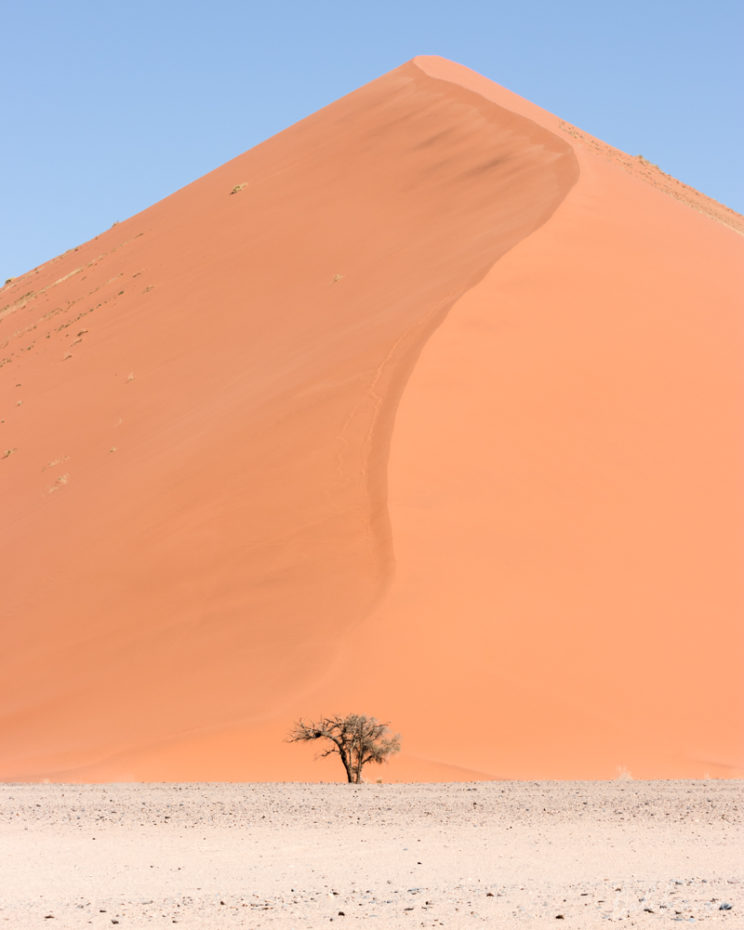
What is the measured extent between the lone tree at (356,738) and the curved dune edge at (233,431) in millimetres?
554

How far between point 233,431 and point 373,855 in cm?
1003

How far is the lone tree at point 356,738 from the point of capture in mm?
11438

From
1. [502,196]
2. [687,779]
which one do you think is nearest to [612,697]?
[687,779]

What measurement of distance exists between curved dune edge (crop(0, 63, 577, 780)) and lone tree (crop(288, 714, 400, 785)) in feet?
1.82

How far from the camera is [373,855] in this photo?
8.07 m

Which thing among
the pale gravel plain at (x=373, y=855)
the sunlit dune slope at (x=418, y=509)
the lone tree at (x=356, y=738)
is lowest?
the pale gravel plain at (x=373, y=855)

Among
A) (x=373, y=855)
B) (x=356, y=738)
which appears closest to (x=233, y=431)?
(x=356, y=738)

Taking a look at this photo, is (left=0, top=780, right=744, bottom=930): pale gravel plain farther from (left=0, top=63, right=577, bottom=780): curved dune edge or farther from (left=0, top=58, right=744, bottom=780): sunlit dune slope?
(left=0, top=63, right=577, bottom=780): curved dune edge

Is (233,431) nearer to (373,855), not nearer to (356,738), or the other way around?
(356,738)

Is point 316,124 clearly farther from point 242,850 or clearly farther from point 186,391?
point 242,850

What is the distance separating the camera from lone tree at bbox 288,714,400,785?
450 inches

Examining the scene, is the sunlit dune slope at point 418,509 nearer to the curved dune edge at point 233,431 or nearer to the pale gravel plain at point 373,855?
the curved dune edge at point 233,431

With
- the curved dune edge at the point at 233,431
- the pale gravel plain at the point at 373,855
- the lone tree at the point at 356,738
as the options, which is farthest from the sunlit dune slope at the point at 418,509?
the pale gravel plain at the point at 373,855

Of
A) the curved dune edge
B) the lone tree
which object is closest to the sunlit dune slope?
the curved dune edge
